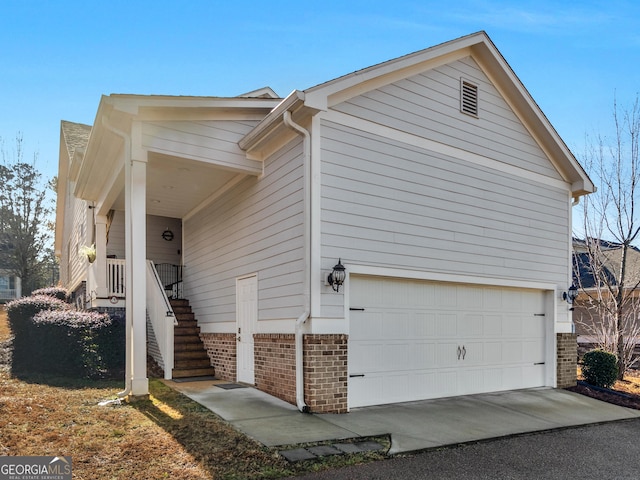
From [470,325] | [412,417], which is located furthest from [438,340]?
[412,417]

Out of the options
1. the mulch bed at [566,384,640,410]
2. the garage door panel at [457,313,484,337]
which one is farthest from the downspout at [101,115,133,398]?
the mulch bed at [566,384,640,410]

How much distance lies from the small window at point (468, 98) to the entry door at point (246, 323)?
5366 millimetres

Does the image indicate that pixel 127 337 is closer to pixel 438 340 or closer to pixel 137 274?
pixel 137 274

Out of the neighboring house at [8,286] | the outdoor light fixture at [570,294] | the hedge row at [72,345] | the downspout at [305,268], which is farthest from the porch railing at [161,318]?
the neighboring house at [8,286]

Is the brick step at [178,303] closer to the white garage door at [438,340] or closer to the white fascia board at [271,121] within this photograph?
the white fascia board at [271,121]

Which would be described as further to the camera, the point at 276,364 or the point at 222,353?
the point at 222,353

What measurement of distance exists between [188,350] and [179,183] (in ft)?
12.0

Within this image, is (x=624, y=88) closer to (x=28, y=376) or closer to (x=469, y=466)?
(x=469, y=466)

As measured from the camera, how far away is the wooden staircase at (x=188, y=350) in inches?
412

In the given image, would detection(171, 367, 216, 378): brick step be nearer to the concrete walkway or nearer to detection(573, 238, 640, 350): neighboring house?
the concrete walkway

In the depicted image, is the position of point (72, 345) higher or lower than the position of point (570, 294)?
lower

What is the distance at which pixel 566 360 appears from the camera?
1116 cm

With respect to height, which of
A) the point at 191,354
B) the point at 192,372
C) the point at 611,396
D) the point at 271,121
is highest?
the point at 271,121

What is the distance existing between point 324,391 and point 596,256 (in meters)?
10.1
